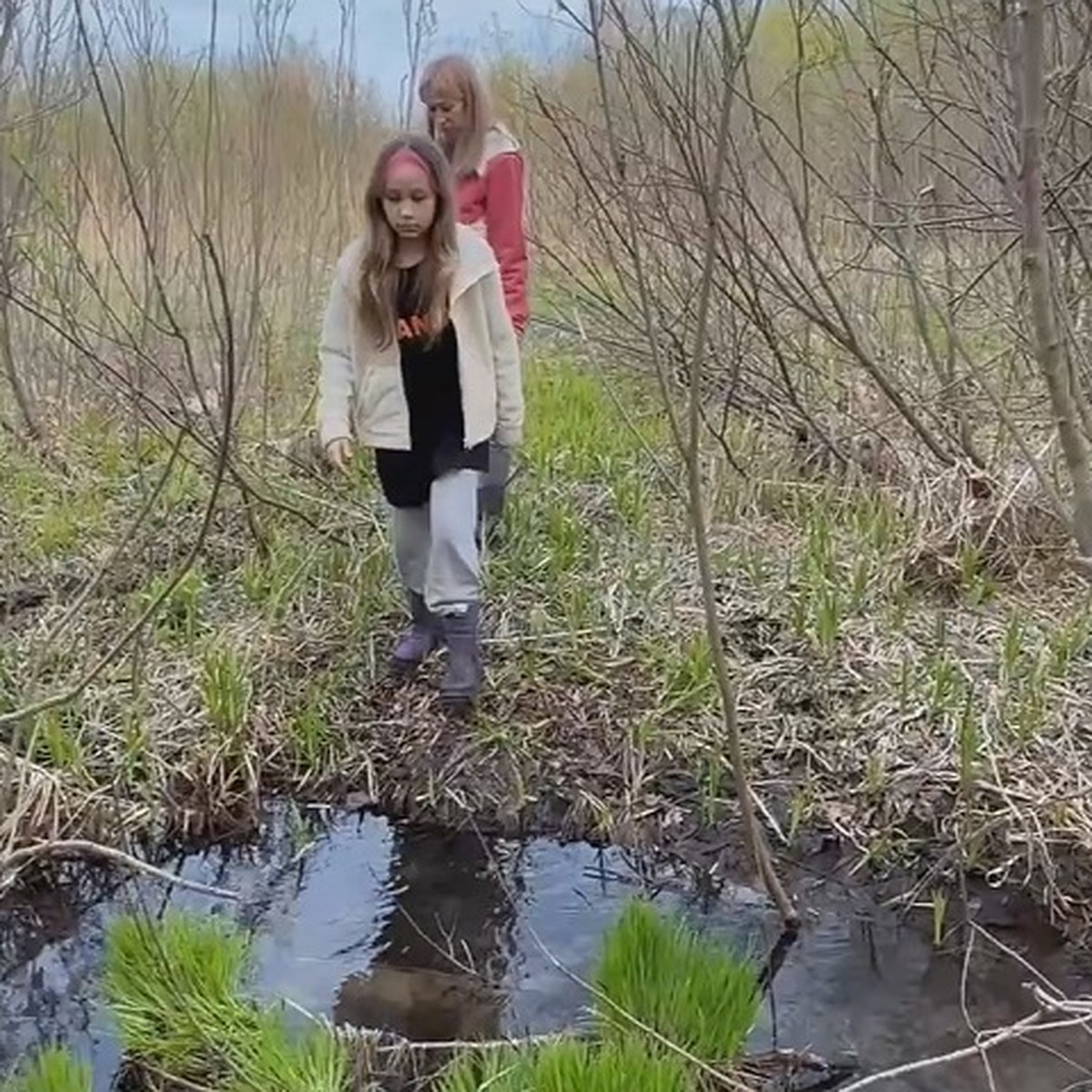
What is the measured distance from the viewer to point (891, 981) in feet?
9.74

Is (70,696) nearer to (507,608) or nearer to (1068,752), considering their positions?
(507,608)

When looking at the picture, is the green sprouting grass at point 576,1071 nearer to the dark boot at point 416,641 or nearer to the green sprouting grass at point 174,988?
the green sprouting grass at point 174,988

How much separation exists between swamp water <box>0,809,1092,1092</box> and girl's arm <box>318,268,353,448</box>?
1025 mm

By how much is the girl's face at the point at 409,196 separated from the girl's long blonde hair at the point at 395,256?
0.02 m

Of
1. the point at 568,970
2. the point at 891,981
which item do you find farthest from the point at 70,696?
the point at 891,981

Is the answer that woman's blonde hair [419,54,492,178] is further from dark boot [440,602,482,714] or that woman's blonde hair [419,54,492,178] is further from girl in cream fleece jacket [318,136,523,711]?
dark boot [440,602,482,714]

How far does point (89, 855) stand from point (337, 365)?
4.47 feet

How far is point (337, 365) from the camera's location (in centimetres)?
366

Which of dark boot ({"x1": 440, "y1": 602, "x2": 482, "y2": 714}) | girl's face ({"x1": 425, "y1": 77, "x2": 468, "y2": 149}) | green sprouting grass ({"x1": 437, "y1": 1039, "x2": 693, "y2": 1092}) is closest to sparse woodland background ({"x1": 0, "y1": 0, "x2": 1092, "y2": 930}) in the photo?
dark boot ({"x1": 440, "y1": 602, "x2": 482, "y2": 714})

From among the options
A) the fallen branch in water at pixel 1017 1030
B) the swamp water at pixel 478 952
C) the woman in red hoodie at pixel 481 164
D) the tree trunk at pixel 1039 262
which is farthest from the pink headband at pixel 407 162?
the fallen branch in water at pixel 1017 1030

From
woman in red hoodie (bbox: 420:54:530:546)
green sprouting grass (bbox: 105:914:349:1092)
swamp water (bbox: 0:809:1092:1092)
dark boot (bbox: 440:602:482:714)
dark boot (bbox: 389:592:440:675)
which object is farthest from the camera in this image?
dark boot (bbox: 389:592:440:675)

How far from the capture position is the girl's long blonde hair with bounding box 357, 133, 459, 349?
3.47 m

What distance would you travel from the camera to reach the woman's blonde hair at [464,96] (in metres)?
3.83

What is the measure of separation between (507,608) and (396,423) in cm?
82
